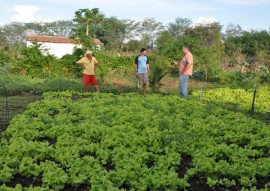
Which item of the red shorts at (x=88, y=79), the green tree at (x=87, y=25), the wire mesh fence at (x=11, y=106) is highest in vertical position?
the green tree at (x=87, y=25)

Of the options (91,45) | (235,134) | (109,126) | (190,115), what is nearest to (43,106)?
(109,126)

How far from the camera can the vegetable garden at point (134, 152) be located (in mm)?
5066

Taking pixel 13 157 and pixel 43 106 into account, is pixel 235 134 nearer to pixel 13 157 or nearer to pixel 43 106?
pixel 13 157

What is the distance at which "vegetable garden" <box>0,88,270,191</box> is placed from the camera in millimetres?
5066

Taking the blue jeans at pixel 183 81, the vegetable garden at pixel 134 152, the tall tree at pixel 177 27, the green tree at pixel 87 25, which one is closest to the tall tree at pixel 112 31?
the tall tree at pixel 177 27

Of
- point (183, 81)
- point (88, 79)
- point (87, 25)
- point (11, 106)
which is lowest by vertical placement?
point (11, 106)

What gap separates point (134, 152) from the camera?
6.14 m

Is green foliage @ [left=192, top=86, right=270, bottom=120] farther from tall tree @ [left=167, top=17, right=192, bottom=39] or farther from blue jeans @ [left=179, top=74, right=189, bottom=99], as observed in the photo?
tall tree @ [left=167, top=17, right=192, bottom=39]

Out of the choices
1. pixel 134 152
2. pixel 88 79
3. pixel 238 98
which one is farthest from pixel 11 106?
pixel 238 98

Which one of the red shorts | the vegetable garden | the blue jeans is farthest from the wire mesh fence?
the blue jeans

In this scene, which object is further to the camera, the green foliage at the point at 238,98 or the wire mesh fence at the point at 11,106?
the green foliage at the point at 238,98

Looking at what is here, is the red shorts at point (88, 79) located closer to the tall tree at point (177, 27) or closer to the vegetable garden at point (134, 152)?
the vegetable garden at point (134, 152)

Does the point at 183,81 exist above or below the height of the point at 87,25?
below

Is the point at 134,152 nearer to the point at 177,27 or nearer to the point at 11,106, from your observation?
the point at 11,106
